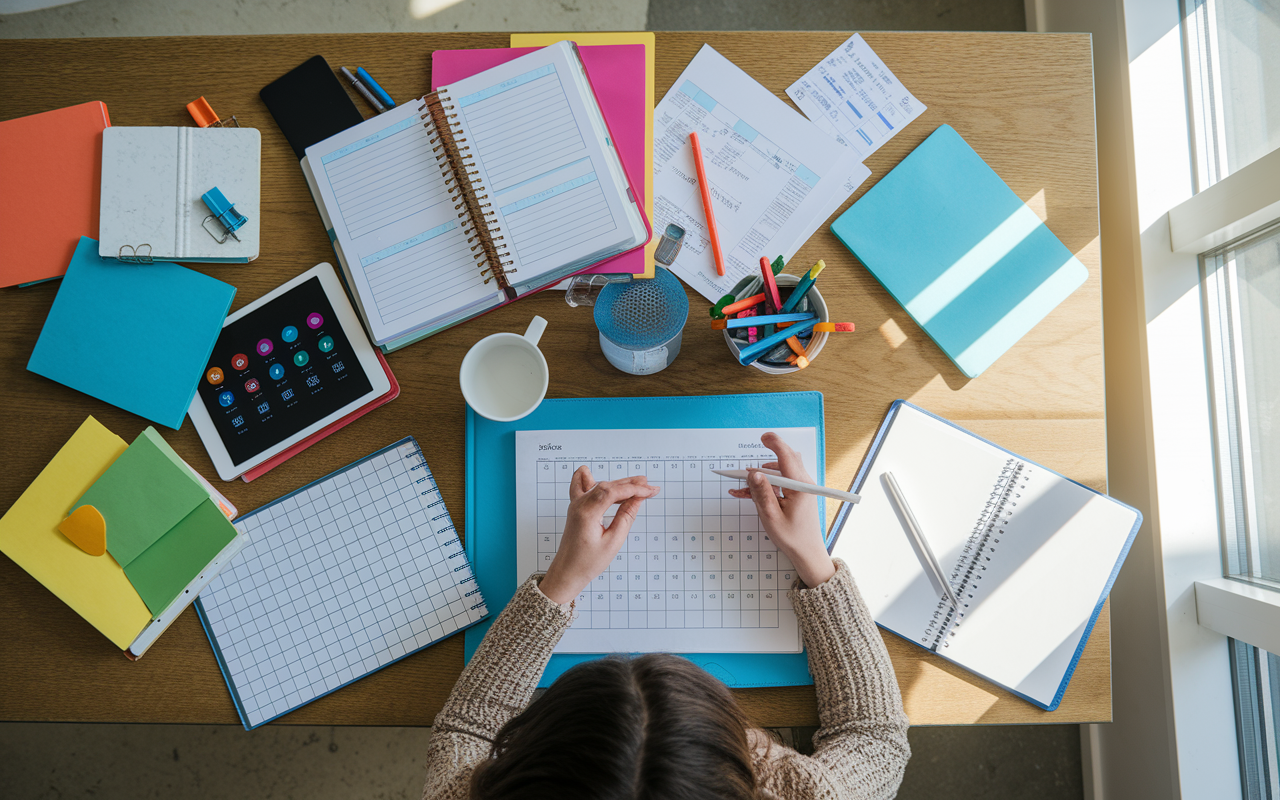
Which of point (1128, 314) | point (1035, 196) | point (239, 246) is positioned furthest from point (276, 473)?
point (1128, 314)

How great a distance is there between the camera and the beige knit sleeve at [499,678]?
2.53 ft

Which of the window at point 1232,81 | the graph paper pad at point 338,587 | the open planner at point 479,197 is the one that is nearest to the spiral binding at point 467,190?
the open planner at point 479,197

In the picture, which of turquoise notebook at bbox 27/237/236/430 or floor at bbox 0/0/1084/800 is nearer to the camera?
turquoise notebook at bbox 27/237/236/430

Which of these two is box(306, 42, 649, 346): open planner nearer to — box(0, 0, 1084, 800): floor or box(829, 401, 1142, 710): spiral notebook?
box(829, 401, 1142, 710): spiral notebook

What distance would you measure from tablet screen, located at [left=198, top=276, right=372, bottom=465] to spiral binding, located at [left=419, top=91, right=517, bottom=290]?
8.3 inches

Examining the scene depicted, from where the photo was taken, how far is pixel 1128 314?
1.05 metres

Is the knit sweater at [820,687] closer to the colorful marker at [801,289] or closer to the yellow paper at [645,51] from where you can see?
the colorful marker at [801,289]

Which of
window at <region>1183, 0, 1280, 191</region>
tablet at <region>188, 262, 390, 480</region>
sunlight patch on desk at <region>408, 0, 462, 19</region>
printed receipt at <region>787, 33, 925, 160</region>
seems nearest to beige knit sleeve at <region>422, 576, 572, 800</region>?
tablet at <region>188, 262, 390, 480</region>

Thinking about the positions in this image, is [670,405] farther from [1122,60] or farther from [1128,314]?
[1122,60]

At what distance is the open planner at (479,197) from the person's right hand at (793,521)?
0.32 meters

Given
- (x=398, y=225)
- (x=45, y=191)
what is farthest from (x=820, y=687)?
(x=45, y=191)

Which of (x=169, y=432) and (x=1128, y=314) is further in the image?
(x=1128, y=314)

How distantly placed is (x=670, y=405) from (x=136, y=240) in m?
0.71

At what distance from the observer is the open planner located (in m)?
0.83
